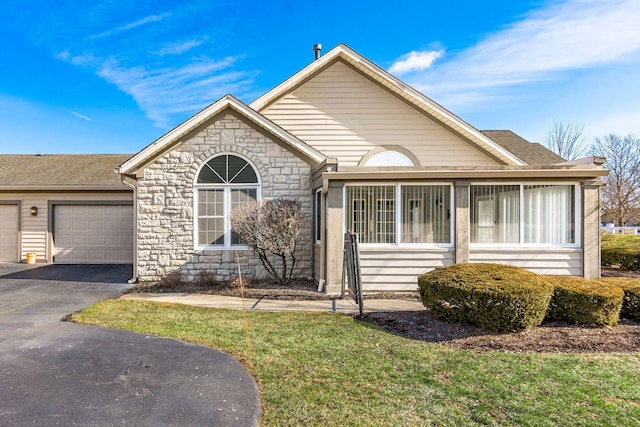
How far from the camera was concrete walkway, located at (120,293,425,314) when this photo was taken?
7.00m

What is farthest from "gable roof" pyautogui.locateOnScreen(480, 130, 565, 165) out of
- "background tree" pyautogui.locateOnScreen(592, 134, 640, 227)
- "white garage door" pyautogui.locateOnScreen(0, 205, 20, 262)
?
"white garage door" pyautogui.locateOnScreen(0, 205, 20, 262)

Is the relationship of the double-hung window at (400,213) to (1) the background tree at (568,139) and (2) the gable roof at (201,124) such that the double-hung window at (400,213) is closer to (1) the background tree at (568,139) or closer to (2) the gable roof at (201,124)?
(2) the gable roof at (201,124)

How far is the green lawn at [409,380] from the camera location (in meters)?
3.18

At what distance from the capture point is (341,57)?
11.4 metres

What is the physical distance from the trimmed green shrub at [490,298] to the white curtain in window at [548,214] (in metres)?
2.82

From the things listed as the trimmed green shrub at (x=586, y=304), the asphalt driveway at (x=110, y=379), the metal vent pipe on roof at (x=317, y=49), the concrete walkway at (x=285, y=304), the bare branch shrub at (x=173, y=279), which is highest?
the metal vent pipe on roof at (x=317, y=49)

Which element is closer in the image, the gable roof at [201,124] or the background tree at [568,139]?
the gable roof at [201,124]

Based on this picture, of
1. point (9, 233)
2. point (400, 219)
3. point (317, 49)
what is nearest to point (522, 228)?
point (400, 219)

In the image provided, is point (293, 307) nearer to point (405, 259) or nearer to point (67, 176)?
point (405, 259)

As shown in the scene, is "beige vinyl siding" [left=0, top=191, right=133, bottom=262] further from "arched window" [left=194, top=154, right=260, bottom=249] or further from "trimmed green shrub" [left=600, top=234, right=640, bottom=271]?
"trimmed green shrub" [left=600, top=234, right=640, bottom=271]

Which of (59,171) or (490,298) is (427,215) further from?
(59,171)

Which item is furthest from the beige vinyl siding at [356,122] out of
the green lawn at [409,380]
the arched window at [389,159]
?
the green lawn at [409,380]

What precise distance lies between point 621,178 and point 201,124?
102ft

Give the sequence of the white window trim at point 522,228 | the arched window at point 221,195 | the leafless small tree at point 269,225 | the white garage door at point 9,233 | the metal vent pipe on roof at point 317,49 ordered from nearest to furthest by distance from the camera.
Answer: the white window trim at point 522,228 < the leafless small tree at point 269,225 < the arched window at point 221,195 < the metal vent pipe on roof at point 317,49 < the white garage door at point 9,233
